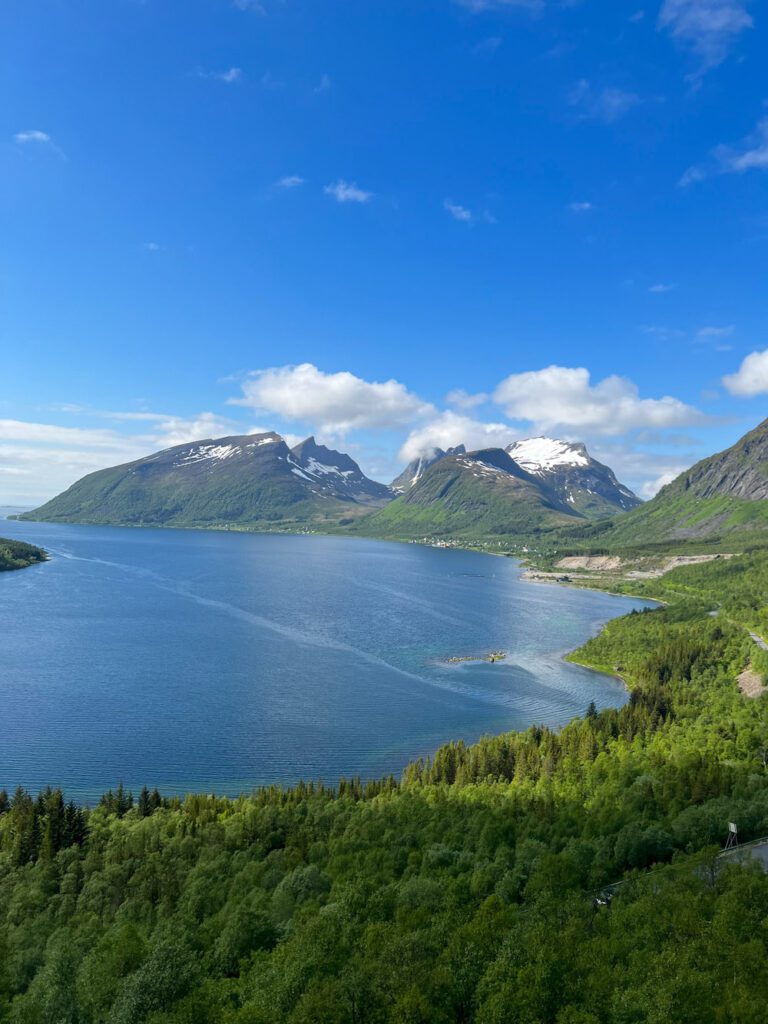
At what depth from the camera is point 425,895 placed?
113 ft

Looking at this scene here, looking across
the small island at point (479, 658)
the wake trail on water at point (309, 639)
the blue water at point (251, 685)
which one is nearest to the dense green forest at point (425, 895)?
the blue water at point (251, 685)

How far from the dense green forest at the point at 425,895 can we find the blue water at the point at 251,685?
1183 centimetres

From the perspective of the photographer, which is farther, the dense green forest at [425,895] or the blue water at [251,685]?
the blue water at [251,685]

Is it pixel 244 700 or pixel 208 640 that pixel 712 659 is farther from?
pixel 208 640

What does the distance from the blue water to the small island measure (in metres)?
1.92

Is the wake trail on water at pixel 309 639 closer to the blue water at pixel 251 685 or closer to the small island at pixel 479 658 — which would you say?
the blue water at pixel 251 685

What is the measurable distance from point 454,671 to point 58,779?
6157cm

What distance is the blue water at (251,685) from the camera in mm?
69188

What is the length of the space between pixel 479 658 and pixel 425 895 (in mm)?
84245

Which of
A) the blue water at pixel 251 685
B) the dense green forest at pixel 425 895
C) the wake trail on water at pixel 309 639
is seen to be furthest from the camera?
the wake trail on water at pixel 309 639

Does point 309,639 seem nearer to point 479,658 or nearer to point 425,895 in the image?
point 479,658

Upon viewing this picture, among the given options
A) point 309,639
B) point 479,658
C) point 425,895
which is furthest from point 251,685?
point 425,895

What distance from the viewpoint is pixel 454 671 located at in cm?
10756

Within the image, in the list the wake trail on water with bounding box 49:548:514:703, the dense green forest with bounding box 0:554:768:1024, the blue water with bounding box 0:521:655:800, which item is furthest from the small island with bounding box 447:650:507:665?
the dense green forest with bounding box 0:554:768:1024
